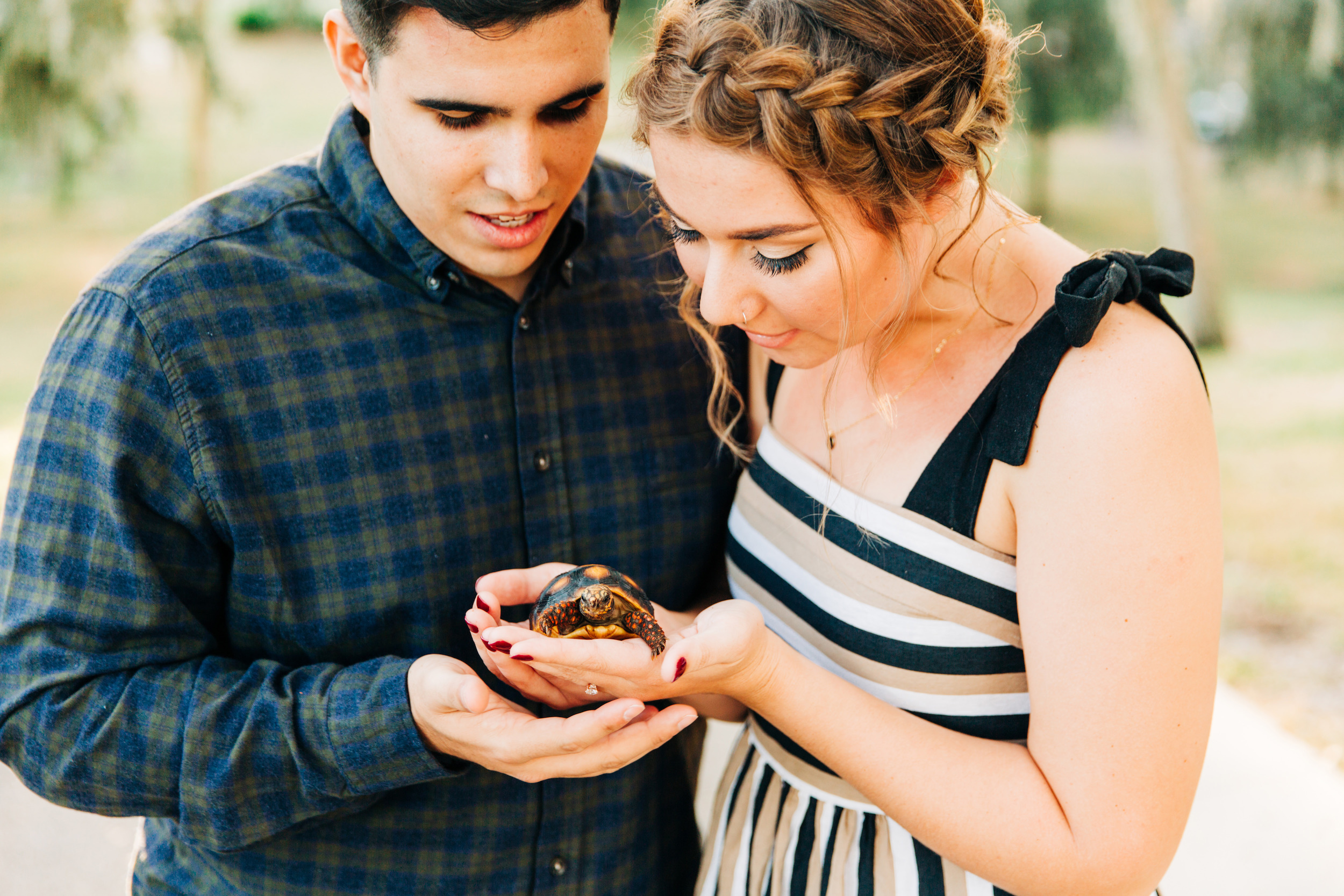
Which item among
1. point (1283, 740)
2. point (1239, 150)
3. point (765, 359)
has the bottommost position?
point (1283, 740)

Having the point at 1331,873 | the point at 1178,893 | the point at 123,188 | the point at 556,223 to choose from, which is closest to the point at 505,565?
the point at 556,223

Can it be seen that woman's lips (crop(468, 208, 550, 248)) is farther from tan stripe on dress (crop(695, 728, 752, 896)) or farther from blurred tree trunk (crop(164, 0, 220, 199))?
blurred tree trunk (crop(164, 0, 220, 199))

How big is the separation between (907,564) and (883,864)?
49 cm

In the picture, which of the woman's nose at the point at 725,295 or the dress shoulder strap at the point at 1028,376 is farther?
the woman's nose at the point at 725,295

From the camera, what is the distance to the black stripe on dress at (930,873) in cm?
151

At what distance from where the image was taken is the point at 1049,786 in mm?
1375

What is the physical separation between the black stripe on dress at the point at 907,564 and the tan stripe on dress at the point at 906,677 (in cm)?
10

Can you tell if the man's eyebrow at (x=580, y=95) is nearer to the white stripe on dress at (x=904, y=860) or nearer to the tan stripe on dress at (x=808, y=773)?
the tan stripe on dress at (x=808, y=773)

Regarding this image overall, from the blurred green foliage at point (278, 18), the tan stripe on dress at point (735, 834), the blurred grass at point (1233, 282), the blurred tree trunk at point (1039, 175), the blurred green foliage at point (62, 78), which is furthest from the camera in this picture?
the blurred tree trunk at point (1039, 175)

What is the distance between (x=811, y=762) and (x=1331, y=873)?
225 centimetres

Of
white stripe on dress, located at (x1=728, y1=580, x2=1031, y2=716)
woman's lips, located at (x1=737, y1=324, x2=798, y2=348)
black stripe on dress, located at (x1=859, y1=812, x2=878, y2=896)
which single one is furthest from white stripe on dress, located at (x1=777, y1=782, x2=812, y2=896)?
woman's lips, located at (x1=737, y1=324, x2=798, y2=348)

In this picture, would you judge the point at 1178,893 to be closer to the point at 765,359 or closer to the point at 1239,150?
the point at 765,359

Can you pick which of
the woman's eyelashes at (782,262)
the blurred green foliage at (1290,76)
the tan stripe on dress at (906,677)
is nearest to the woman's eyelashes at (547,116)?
the woman's eyelashes at (782,262)

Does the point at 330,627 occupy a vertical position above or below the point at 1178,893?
above
